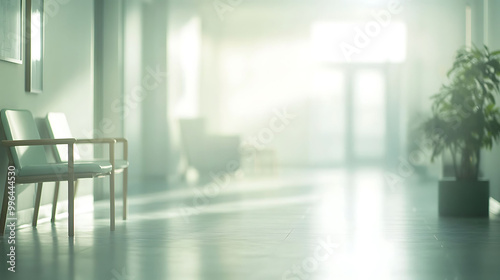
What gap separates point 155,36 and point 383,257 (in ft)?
19.9

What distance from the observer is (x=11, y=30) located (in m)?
4.80

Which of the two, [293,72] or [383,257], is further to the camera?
[293,72]

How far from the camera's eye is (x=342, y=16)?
29.5ft

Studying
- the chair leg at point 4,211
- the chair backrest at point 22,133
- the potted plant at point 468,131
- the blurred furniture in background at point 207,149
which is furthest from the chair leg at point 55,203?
the blurred furniture in background at point 207,149

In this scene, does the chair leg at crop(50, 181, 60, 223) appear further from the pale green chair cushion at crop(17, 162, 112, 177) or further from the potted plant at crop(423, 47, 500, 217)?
the potted plant at crop(423, 47, 500, 217)

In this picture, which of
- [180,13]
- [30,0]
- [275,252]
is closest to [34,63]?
[30,0]

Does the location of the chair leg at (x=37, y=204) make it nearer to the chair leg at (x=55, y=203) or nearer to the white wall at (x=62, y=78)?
the white wall at (x=62, y=78)

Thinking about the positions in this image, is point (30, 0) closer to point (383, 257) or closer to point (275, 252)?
point (275, 252)

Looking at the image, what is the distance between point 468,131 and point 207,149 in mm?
4607

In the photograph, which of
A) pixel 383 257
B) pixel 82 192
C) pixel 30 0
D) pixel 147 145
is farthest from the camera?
pixel 147 145

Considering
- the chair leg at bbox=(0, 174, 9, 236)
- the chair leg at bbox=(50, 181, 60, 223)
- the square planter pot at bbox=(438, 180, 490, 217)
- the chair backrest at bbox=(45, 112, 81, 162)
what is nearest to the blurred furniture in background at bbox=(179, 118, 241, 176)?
the chair backrest at bbox=(45, 112, 81, 162)

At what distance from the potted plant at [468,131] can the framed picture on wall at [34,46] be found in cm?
292

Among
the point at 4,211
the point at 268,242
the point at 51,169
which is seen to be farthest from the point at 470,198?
the point at 4,211

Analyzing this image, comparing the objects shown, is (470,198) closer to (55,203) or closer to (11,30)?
(55,203)
